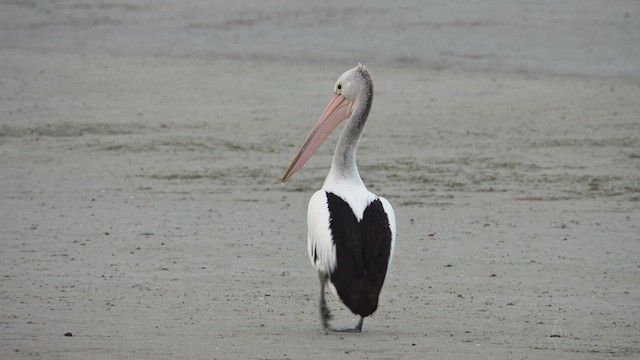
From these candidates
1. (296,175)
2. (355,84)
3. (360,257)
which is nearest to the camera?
(360,257)

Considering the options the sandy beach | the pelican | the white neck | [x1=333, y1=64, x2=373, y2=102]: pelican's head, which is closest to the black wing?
the pelican

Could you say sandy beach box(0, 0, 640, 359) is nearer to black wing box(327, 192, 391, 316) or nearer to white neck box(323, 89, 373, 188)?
black wing box(327, 192, 391, 316)

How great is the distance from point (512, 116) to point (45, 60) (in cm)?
586

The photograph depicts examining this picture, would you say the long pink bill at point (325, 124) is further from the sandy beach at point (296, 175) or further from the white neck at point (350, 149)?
the sandy beach at point (296, 175)

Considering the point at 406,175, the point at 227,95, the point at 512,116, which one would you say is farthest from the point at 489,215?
the point at 227,95

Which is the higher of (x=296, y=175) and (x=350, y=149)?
(x=296, y=175)

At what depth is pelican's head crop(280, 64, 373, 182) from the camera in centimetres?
692

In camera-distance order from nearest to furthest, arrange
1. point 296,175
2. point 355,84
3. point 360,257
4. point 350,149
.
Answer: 1. point 360,257
2. point 350,149
3. point 355,84
4. point 296,175

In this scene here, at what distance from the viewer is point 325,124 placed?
23.4ft

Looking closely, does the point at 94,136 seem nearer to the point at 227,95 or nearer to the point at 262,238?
the point at 227,95

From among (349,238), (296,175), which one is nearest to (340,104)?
(349,238)

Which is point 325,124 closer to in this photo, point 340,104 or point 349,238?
point 340,104

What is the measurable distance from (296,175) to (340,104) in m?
3.45

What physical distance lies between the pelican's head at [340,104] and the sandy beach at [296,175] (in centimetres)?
74
